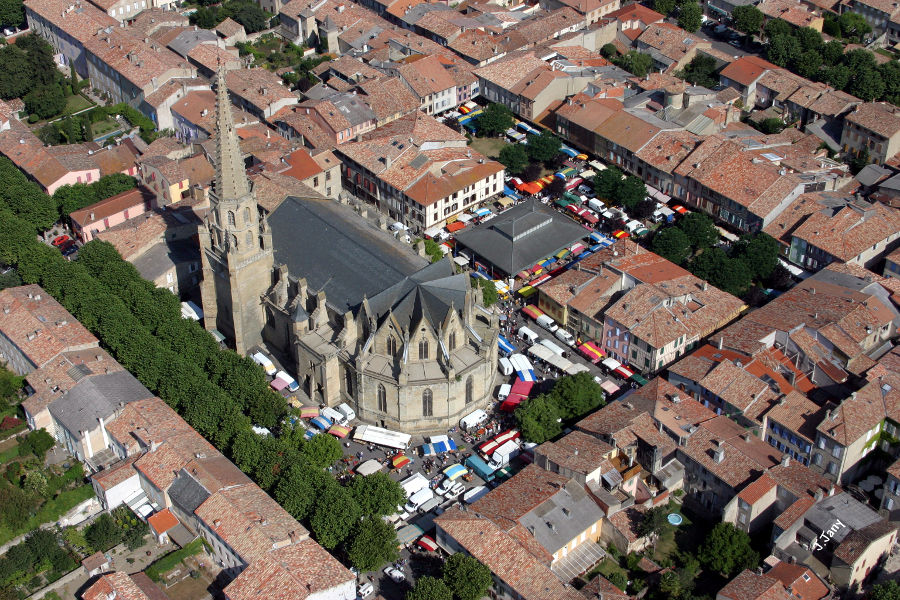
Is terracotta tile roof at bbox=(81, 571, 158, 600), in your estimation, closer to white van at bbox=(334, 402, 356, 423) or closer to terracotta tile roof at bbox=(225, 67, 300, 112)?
white van at bbox=(334, 402, 356, 423)

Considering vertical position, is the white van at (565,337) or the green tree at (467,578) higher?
the green tree at (467,578)

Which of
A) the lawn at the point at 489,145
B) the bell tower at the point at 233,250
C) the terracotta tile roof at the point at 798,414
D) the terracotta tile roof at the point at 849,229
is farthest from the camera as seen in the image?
the lawn at the point at 489,145

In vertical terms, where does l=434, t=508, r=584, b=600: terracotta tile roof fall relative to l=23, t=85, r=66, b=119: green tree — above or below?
below

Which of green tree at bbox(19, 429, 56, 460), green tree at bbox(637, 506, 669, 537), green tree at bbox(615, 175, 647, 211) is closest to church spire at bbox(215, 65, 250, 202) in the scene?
green tree at bbox(19, 429, 56, 460)

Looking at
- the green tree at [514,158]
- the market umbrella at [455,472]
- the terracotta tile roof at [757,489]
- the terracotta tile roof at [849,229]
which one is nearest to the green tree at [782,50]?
the terracotta tile roof at [849,229]

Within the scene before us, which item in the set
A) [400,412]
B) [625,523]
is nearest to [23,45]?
[400,412]

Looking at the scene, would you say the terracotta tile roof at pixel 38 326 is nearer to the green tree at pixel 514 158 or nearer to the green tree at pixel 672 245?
the green tree at pixel 514 158

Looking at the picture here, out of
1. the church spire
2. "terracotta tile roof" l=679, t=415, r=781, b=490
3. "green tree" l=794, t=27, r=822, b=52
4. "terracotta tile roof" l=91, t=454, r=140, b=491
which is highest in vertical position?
the church spire
